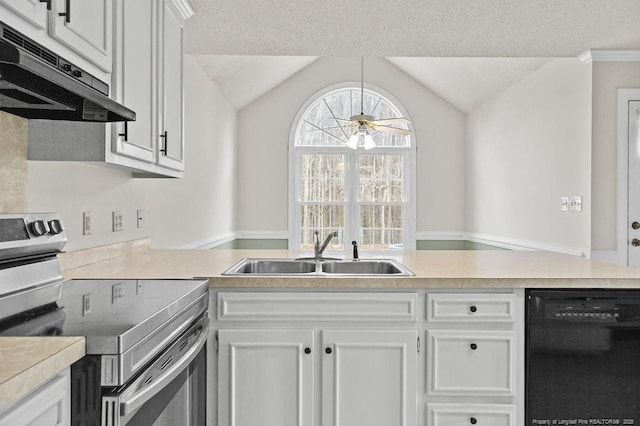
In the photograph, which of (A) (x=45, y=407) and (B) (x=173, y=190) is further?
(B) (x=173, y=190)

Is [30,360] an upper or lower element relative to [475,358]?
upper

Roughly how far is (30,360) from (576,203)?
4.03 meters

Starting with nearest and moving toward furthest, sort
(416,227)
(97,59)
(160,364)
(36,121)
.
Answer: (160,364) < (97,59) < (36,121) < (416,227)

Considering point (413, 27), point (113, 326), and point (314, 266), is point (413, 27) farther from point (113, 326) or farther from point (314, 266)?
point (113, 326)

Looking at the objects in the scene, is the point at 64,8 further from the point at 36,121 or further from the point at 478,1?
the point at 478,1

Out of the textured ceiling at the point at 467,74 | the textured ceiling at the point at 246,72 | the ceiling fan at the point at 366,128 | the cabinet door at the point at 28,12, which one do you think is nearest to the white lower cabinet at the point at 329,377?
the cabinet door at the point at 28,12

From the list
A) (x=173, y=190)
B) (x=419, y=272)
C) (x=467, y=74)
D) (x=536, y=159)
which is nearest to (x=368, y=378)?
(x=419, y=272)

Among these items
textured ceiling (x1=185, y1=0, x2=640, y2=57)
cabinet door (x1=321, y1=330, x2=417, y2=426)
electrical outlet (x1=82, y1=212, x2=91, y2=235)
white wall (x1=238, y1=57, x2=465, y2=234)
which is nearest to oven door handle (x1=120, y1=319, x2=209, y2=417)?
cabinet door (x1=321, y1=330, x2=417, y2=426)

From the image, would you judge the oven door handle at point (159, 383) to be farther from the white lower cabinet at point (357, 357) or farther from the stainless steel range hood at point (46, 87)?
the stainless steel range hood at point (46, 87)

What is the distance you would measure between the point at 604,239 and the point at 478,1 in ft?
7.18

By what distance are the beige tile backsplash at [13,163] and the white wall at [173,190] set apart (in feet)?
0.16

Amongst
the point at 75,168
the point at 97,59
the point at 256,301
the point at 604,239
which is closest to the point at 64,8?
the point at 97,59

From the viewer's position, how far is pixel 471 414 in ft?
6.55

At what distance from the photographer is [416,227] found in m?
6.63
